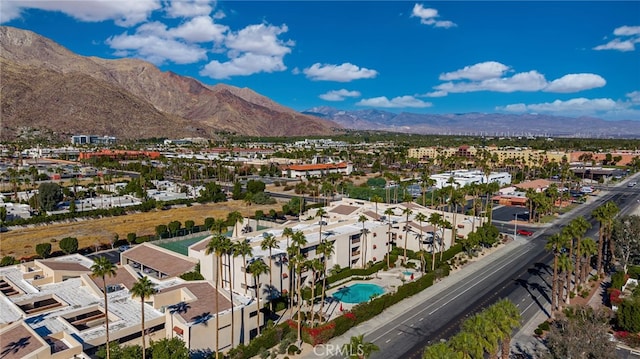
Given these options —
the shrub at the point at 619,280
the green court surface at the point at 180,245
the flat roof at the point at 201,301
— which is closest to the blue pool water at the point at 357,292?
the flat roof at the point at 201,301

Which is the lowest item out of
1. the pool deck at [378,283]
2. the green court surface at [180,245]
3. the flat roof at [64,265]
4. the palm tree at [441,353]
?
the pool deck at [378,283]

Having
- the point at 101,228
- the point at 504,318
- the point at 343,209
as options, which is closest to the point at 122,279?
the point at 504,318

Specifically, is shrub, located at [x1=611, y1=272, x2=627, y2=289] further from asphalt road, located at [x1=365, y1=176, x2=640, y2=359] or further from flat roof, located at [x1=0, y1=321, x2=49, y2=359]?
flat roof, located at [x1=0, y1=321, x2=49, y2=359]

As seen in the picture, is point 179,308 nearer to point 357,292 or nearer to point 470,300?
point 357,292

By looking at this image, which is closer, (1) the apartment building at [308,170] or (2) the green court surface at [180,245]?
(2) the green court surface at [180,245]

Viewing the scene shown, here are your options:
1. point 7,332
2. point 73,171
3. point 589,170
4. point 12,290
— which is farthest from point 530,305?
point 73,171

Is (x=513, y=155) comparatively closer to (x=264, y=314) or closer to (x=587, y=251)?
(x=587, y=251)

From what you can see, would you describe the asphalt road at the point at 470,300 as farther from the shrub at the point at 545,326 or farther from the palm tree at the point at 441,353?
the palm tree at the point at 441,353
